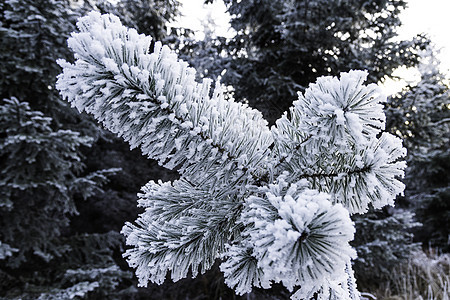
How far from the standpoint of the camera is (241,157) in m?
0.48

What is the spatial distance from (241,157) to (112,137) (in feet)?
16.6

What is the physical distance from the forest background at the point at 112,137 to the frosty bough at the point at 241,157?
2.97m

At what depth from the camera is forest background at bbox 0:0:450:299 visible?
128 inches

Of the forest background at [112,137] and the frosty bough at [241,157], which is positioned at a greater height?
the forest background at [112,137]

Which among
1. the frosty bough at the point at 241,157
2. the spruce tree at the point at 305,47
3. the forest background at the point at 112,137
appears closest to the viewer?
the frosty bough at the point at 241,157

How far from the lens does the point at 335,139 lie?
0.42 m

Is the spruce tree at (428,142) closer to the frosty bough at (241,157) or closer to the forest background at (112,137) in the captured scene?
the forest background at (112,137)

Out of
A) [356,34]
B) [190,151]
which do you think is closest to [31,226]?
[190,151]

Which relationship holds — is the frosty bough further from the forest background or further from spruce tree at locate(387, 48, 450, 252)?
spruce tree at locate(387, 48, 450, 252)

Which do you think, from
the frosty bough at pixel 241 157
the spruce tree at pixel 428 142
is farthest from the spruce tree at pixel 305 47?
the frosty bough at pixel 241 157

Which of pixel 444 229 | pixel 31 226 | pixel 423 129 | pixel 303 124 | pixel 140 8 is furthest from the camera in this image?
pixel 444 229

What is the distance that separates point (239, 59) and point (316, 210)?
14.6 ft

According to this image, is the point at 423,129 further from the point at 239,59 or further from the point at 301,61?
the point at 239,59

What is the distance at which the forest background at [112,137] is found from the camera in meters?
3.26
